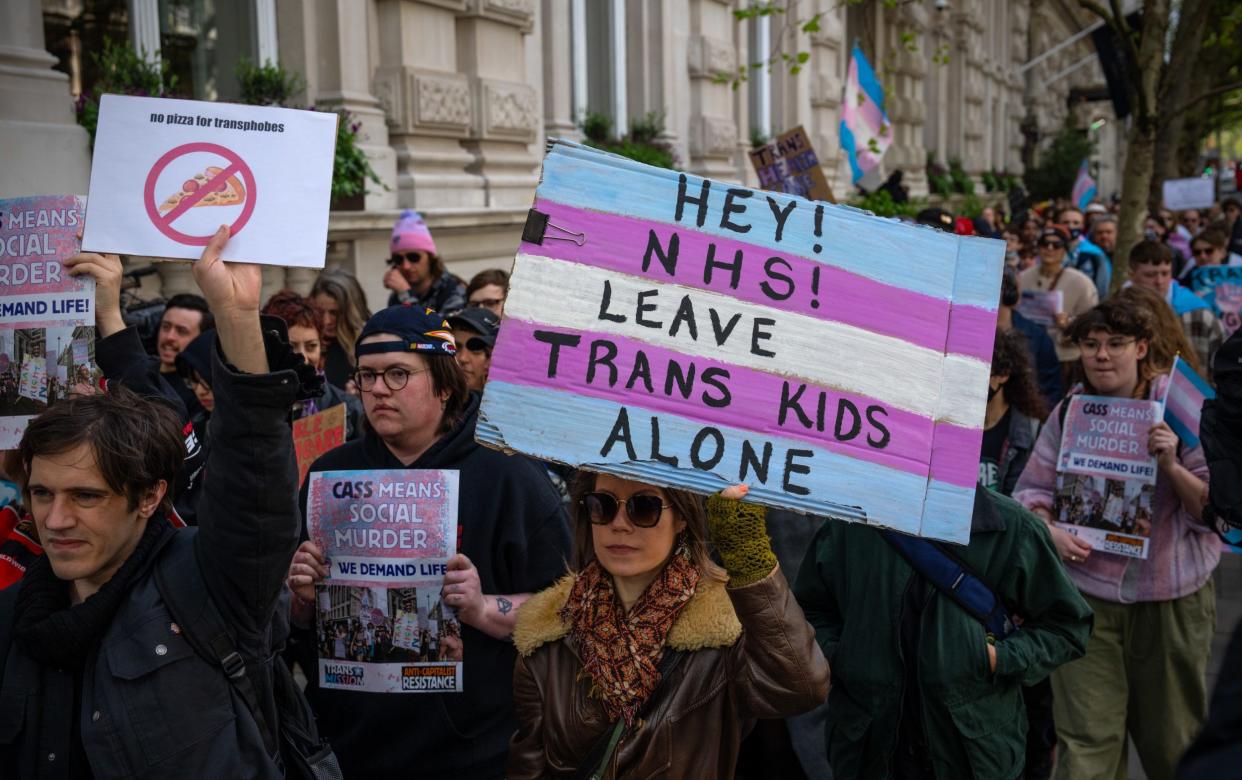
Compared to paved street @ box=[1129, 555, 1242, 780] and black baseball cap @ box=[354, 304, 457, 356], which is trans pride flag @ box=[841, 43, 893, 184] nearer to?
paved street @ box=[1129, 555, 1242, 780]

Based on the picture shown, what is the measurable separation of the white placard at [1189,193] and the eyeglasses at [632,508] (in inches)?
670

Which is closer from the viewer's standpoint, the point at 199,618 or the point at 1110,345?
the point at 199,618

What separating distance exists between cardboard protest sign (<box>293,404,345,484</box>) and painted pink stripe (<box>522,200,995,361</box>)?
6.12 feet

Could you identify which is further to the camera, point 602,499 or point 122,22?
point 122,22

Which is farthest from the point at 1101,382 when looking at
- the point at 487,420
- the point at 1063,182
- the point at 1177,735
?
the point at 1063,182

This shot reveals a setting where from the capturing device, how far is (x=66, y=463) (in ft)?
7.23

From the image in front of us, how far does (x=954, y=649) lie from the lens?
303cm

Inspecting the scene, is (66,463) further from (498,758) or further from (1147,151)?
(1147,151)

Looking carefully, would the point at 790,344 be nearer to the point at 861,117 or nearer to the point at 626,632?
the point at 626,632

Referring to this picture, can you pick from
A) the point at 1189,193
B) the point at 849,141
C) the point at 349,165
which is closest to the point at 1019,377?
the point at 349,165

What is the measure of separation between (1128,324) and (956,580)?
59.6 inches

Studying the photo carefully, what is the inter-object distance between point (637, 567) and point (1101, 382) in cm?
236

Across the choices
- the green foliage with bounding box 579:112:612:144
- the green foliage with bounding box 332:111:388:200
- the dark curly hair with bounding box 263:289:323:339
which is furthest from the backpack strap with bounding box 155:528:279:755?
the green foliage with bounding box 579:112:612:144

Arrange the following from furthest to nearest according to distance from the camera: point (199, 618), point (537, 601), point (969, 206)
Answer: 1. point (969, 206)
2. point (537, 601)
3. point (199, 618)
